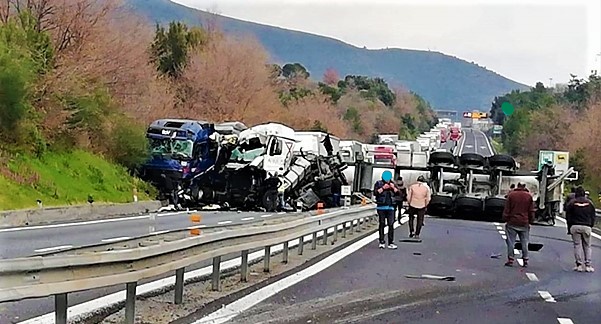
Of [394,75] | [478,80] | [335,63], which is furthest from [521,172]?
[478,80]

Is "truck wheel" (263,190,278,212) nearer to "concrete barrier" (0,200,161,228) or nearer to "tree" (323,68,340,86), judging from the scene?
"concrete barrier" (0,200,161,228)

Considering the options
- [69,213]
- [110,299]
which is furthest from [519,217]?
[69,213]

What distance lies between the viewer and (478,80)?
175m

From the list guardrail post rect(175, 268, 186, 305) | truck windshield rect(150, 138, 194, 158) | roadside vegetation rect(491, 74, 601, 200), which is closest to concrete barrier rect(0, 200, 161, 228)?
truck windshield rect(150, 138, 194, 158)

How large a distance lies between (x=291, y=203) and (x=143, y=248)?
30.9 m

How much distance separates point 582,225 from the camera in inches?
776

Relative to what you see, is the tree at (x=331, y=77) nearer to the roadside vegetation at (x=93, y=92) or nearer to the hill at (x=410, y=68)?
the hill at (x=410, y=68)

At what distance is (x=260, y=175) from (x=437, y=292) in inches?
998

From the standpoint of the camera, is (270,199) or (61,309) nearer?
(61,309)

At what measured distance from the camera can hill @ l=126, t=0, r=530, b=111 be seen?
89.0 meters

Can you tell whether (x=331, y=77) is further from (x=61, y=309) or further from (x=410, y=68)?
(x=61, y=309)

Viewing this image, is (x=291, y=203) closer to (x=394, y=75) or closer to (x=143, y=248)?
(x=143, y=248)

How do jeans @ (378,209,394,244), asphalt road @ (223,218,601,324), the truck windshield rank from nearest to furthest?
asphalt road @ (223,218,601,324) → jeans @ (378,209,394,244) → the truck windshield

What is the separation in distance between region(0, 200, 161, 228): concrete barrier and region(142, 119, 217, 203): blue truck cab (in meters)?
1.99
